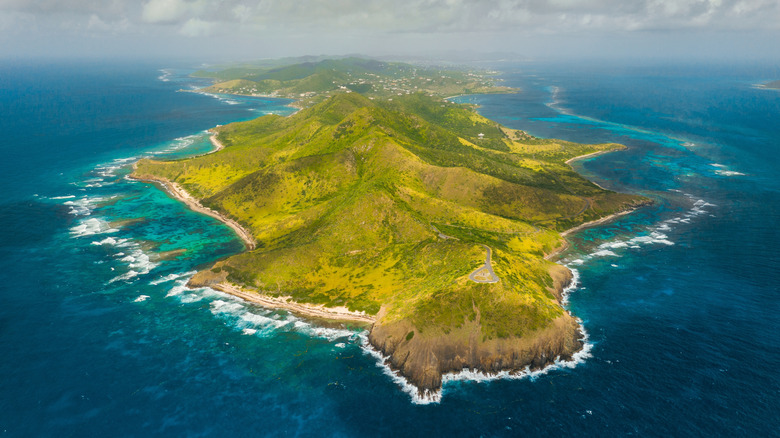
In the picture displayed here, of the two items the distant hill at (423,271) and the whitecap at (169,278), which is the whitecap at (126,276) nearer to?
the whitecap at (169,278)

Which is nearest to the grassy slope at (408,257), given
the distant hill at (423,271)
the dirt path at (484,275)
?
the distant hill at (423,271)

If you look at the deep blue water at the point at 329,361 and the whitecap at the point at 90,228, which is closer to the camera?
the deep blue water at the point at 329,361

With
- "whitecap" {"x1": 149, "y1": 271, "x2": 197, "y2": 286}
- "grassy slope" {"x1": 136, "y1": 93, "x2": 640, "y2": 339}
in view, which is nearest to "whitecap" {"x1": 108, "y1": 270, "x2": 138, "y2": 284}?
"whitecap" {"x1": 149, "y1": 271, "x2": 197, "y2": 286}

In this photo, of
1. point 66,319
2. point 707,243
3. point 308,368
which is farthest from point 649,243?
point 66,319

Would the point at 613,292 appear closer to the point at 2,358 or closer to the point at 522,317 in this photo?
the point at 522,317

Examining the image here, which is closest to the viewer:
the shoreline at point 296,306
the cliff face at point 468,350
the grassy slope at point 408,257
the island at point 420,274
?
the cliff face at point 468,350

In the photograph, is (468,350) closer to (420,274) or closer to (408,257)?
(420,274)
